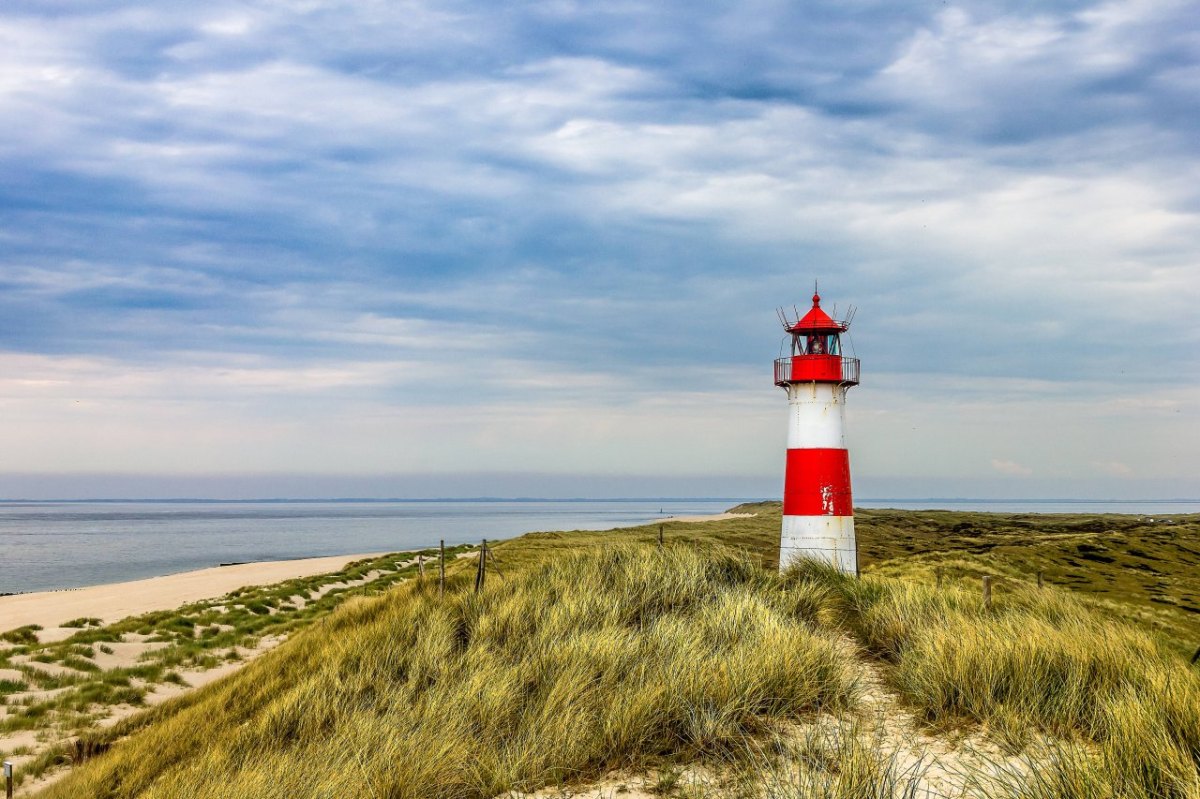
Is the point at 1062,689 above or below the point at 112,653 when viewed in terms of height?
above

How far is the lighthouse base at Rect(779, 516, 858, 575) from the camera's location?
15.0m

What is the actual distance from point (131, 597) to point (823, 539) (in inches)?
1164

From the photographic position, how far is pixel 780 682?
6102 millimetres

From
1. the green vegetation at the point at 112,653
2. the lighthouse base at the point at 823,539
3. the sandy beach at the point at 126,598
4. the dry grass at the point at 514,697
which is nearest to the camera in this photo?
the dry grass at the point at 514,697

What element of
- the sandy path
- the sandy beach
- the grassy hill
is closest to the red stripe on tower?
the grassy hill

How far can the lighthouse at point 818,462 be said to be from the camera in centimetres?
1518

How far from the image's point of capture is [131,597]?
105 ft

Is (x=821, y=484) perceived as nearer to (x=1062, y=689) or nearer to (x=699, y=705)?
(x=1062, y=689)

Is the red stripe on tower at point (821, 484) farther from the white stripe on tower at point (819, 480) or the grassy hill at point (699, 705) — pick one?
the grassy hill at point (699, 705)

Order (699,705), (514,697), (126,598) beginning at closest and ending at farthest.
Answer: (699,705)
(514,697)
(126,598)

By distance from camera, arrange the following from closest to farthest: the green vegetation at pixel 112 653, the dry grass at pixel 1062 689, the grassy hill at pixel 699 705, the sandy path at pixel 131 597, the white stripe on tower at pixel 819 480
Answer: the dry grass at pixel 1062 689 → the grassy hill at pixel 699 705 → the green vegetation at pixel 112 653 → the white stripe on tower at pixel 819 480 → the sandy path at pixel 131 597

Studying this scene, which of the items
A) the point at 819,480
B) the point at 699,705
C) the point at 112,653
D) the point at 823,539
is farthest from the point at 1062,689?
the point at 112,653

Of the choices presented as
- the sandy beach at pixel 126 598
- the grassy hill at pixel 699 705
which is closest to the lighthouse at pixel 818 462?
the grassy hill at pixel 699 705

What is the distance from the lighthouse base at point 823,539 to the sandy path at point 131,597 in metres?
20.2
